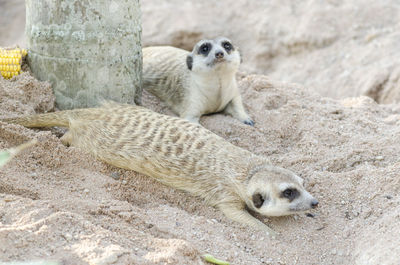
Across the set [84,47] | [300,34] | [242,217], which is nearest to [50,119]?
[84,47]

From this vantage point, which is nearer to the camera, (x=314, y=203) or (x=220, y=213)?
(x=314, y=203)

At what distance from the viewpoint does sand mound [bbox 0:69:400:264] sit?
2088 mm

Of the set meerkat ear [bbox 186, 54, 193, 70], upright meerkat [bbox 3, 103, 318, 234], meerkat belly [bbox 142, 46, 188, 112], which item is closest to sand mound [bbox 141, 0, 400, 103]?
meerkat belly [bbox 142, 46, 188, 112]

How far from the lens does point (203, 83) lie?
409 centimetres

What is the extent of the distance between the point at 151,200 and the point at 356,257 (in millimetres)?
1092

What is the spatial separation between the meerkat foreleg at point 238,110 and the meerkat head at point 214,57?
0.25 meters

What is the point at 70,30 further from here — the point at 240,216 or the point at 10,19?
the point at 10,19

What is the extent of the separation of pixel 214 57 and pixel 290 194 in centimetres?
150

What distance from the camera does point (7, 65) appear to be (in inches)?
134

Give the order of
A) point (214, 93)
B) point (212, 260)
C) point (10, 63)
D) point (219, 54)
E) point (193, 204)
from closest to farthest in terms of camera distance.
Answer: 1. point (212, 260)
2. point (193, 204)
3. point (10, 63)
4. point (219, 54)
5. point (214, 93)

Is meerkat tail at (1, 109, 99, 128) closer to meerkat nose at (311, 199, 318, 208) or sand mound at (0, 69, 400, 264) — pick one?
sand mound at (0, 69, 400, 264)

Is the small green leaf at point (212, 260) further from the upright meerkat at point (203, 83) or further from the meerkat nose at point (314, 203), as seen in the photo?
the upright meerkat at point (203, 83)

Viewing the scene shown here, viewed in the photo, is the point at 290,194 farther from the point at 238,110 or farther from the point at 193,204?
the point at 238,110

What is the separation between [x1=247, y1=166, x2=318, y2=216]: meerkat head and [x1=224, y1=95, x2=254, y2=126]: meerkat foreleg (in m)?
1.06
